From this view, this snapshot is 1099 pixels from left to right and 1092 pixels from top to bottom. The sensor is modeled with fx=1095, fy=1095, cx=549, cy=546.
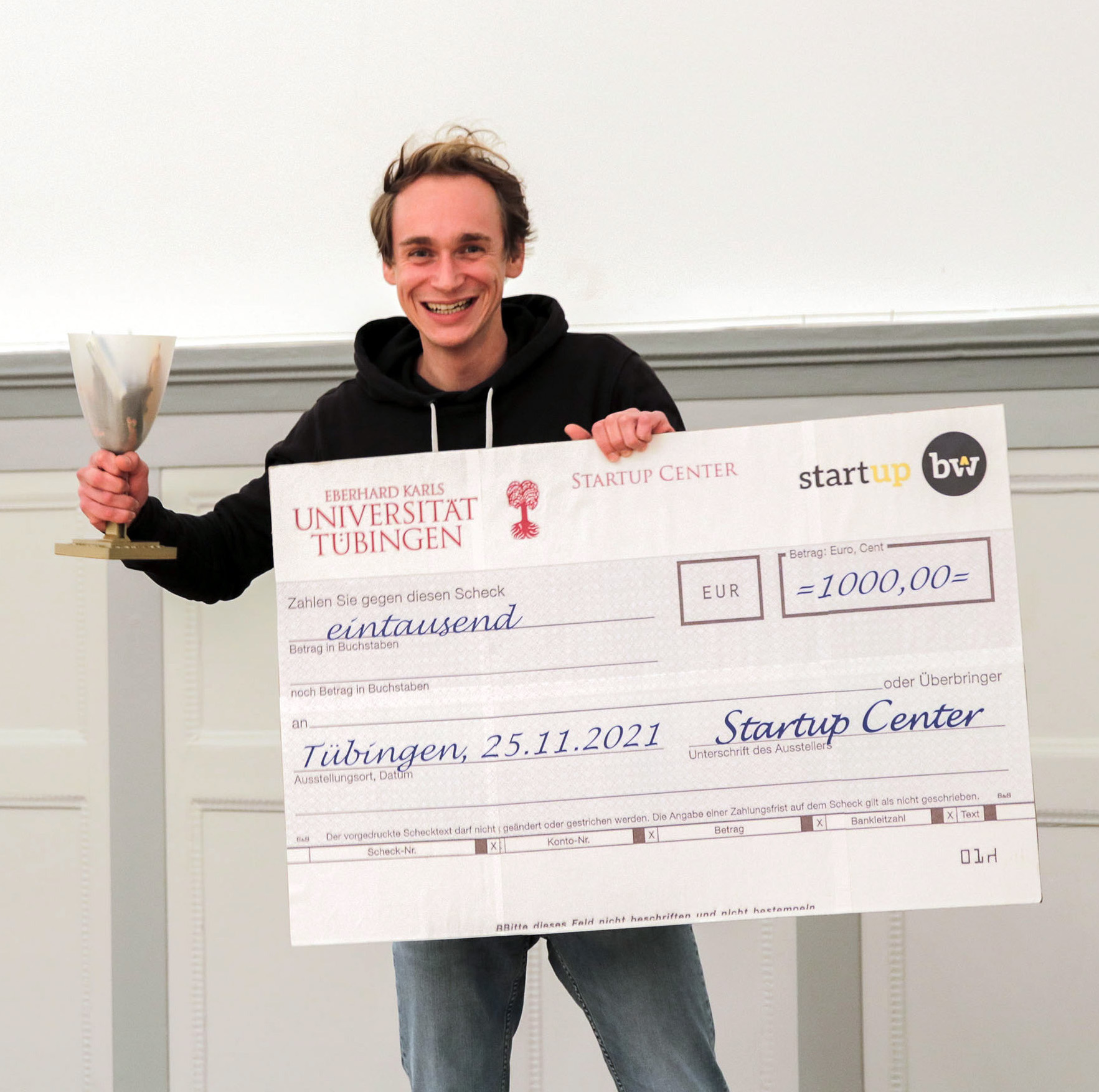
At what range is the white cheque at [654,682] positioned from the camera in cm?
100

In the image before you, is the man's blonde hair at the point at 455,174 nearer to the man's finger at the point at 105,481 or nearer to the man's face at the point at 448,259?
the man's face at the point at 448,259

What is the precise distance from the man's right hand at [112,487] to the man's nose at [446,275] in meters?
0.33

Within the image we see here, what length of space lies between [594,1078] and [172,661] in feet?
3.06

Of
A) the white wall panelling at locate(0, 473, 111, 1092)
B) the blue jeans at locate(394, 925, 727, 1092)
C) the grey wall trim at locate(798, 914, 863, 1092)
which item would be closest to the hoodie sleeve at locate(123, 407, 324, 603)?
the blue jeans at locate(394, 925, 727, 1092)

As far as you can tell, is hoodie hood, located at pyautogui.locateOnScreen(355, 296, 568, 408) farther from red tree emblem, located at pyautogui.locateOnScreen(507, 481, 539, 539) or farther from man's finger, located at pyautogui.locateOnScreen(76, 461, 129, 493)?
man's finger, located at pyautogui.locateOnScreen(76, 461, 129, 493)

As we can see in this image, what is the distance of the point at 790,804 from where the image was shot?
1.02 metres

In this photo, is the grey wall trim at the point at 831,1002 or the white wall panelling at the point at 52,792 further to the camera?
the white wall panelling at the point at 52,792

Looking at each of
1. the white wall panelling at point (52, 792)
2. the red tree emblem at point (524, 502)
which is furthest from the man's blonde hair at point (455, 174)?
the white wall panelling at point (52, 792)

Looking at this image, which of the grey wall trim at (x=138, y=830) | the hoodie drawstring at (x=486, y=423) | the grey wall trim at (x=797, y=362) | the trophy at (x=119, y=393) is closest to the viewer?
the trophy at (x=119, y=393)

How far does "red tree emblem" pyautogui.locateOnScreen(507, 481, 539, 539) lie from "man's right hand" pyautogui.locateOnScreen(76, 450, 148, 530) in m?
0.34

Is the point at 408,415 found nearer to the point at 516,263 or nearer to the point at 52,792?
the point at 516,263

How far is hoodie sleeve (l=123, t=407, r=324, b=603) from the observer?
1.09 meters

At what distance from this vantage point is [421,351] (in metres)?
1.20

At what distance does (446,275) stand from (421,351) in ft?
0.43
